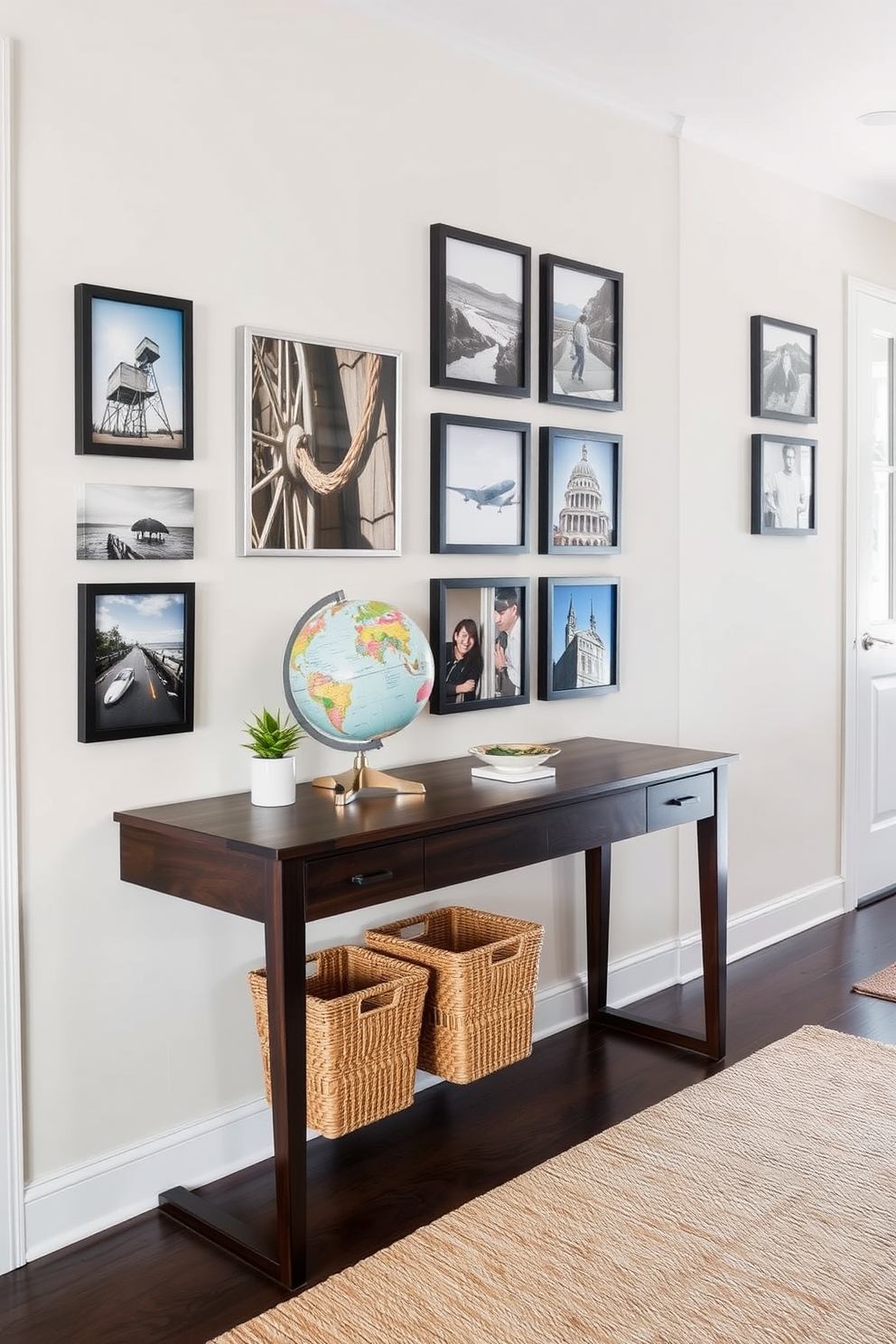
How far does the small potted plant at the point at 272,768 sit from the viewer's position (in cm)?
236

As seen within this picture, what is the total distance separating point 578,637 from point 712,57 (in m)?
1.55

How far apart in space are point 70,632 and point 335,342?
0.89 m

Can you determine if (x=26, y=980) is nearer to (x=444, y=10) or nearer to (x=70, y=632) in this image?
(x=70, y=632)

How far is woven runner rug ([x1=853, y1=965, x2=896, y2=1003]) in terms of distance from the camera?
3.56 m

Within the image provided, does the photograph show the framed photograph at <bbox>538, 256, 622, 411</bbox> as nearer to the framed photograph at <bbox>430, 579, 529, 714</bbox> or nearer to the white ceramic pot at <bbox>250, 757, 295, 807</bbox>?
the framed photograph at <bbox>430, 579, 529, 714</bbox>

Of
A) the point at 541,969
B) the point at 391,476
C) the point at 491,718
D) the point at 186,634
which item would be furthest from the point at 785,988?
the point at 186,634

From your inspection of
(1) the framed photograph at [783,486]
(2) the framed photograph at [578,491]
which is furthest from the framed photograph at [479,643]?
(1) the framed photograph at [783,486]

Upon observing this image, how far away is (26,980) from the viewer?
7.32 feet

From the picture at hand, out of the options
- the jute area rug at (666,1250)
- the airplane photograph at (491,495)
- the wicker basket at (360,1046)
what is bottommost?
the jute area rug at (666,1250)

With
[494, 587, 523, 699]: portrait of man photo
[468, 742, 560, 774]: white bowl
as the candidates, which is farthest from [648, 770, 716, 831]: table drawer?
[494, 587, 523, 699]: portrait of man photo

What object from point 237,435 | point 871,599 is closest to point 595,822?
point 237,435

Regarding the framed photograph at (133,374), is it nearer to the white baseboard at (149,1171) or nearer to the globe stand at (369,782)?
the globe stand at (369,782)

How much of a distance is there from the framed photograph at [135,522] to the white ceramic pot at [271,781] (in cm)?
45

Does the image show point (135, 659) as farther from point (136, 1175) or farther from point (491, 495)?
point (491, 495)
